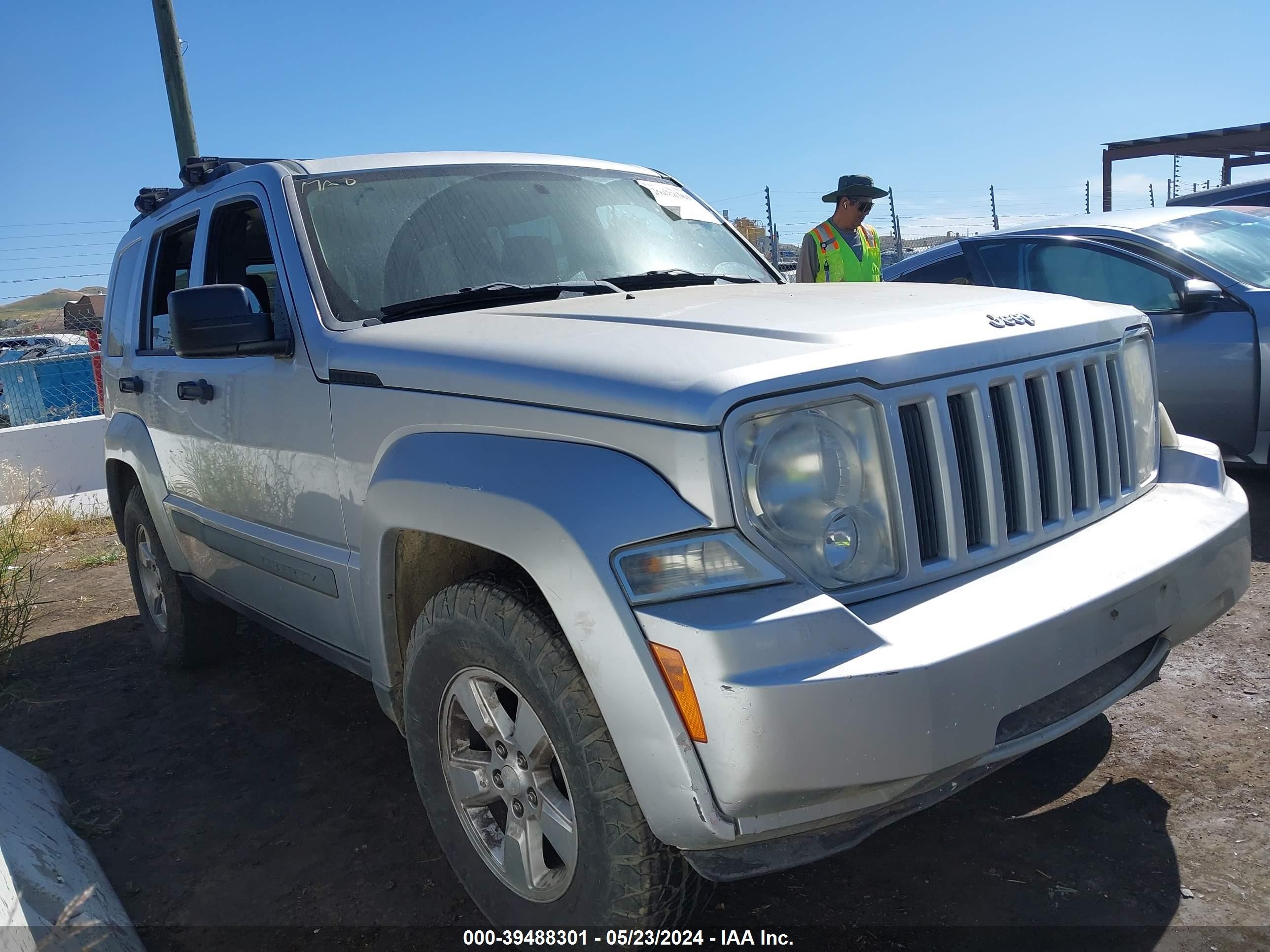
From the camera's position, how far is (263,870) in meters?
2.88

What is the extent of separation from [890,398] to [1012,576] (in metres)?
0.44

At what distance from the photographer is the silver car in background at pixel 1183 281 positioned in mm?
5070

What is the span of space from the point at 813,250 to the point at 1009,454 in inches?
163

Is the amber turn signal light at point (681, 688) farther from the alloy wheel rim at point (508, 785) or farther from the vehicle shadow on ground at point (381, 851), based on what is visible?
the vehicle shadow on ground at point (381, 851)

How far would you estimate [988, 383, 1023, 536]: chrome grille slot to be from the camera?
7.07ft

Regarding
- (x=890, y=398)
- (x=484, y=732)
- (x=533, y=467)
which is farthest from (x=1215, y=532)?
(x=484, y=732)

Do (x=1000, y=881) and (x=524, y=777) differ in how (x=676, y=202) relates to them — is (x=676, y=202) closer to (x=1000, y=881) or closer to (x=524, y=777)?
(x=524, y=777)

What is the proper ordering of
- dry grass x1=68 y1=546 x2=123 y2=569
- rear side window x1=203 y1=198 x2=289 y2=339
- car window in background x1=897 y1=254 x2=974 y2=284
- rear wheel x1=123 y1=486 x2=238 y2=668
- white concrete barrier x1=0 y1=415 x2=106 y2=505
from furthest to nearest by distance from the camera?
1. white concrete barrier x1=0 y1=415 x2=106 y2=505
2. dry grass x1=68 y1=546 x2=123 y2=569
3. car window in background x1=897 y1=254 x2=974 y2=284
4. rear wheel x1=123 y1=486 x2=238 y2=668
5. rear side window x1=203 y1=198 x2=289 y2=339

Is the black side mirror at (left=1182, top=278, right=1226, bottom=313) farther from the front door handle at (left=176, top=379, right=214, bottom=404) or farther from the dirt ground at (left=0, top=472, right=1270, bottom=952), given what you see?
the front door handle at (left=176, top=379, right=214, bottom=404)

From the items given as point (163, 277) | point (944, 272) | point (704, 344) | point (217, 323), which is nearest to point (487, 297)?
point (217, 323)

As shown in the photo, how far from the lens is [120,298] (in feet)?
15.5

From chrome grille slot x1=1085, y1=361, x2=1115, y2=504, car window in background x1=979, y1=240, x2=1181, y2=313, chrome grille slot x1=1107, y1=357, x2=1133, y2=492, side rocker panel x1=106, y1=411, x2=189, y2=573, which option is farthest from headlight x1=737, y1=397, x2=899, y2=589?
car window in background x1=979, y1=240, x2=1181, y2=313

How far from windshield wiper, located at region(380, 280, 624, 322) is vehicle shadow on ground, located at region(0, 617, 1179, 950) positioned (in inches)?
60.8

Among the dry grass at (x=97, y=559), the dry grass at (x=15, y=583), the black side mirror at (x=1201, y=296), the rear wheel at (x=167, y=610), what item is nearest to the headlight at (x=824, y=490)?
the rear wheel at (x=167, y=610)
